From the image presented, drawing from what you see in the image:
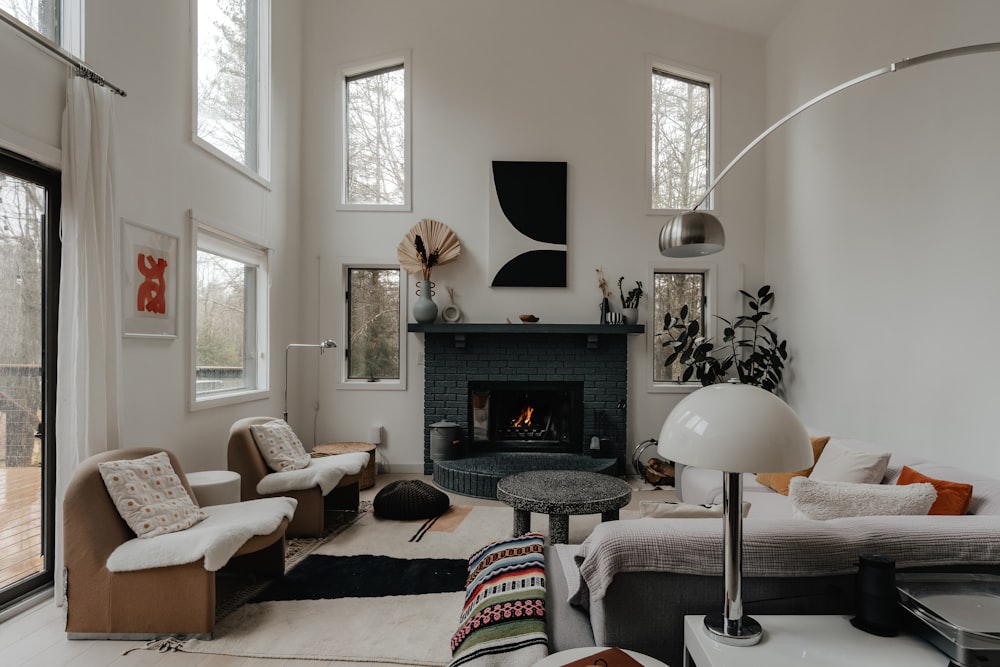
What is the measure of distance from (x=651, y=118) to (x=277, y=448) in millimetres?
4586

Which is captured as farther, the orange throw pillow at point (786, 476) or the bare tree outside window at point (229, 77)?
the bare tree outside window at point (229, 77)

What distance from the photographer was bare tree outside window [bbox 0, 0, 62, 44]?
104 inches

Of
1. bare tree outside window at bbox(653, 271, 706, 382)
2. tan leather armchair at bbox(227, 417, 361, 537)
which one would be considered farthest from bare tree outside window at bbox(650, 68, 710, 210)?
tan leather armchair at bbox(227, 417, 361, 537)

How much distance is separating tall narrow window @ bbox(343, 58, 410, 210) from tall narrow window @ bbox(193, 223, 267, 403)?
1.35 metres

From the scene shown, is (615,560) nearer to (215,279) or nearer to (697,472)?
(697,472)

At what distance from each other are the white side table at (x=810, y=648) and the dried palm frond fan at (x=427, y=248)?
4.56 meters

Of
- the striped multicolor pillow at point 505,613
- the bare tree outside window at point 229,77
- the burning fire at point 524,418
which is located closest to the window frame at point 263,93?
the bare tree outside window at point 229,77

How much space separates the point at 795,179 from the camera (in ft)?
17.0

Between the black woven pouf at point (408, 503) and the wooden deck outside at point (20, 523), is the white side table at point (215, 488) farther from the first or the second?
the black woven pouf at point (408, 503)

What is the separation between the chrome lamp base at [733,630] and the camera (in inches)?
51.2

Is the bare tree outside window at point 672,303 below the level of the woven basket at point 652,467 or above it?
above

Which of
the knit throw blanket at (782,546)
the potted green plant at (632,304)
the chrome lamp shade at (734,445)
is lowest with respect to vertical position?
the knit throw blanket at (782,546)

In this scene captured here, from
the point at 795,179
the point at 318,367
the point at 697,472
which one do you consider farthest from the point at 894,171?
the point at 318,367

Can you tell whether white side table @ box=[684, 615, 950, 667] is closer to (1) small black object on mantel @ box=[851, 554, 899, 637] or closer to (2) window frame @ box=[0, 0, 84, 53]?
(1) small black object on mantel @ box=[851, 554, 899, 637]
